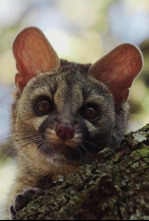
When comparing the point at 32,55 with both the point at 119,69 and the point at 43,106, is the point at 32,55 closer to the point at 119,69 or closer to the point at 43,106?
the point at 43,106

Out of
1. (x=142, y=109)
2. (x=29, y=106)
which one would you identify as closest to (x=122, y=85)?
(x=29, y=106)

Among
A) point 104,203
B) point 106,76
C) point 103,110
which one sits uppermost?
point 106,76

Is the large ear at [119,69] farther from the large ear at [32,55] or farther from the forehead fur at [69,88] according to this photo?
the large ear at [32,55]

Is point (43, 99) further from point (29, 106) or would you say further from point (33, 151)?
point (33, 151)

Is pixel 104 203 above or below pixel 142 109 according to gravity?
below

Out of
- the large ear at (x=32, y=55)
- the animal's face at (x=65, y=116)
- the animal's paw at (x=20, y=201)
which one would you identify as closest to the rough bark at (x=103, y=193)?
the animal's paw at (x=20, y=201)

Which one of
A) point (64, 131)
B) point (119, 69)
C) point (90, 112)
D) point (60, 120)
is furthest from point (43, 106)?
point (119, 69)

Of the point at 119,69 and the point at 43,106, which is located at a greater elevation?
the point at 119,69
